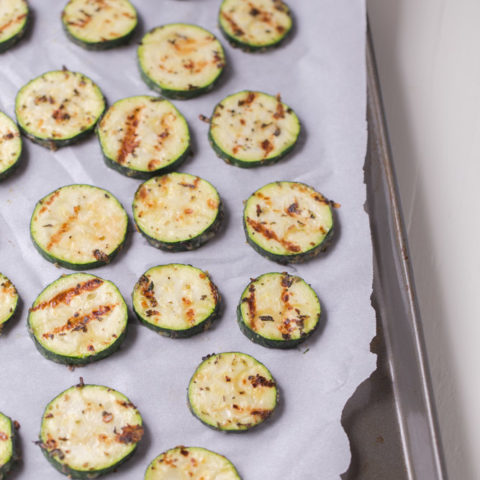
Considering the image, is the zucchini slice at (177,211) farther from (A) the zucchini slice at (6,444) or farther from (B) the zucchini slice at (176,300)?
(A) the zucchini slice at (6,444)

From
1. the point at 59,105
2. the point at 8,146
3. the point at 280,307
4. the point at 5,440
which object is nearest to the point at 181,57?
the point at 59,105

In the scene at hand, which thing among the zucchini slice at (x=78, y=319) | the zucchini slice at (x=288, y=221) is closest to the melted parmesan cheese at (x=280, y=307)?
the zucchini slice at (x=288, y=221)

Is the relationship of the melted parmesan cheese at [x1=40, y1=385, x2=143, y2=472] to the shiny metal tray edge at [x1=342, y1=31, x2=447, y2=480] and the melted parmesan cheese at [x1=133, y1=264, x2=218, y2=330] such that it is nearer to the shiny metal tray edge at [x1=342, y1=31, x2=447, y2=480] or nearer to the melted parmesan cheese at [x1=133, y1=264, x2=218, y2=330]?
the melted parmesan cheese at [x1=133, y1=264, x2=218, y2=330]

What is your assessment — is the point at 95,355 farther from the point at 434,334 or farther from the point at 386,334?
the point at 434,334

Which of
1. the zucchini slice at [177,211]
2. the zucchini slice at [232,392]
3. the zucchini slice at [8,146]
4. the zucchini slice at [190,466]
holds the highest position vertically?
the zucchini slice at [8,146]

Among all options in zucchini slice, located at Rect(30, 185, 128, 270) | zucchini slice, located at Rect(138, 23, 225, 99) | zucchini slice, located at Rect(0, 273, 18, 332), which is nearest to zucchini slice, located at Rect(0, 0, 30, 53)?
zucchini slice, located at Rect(138, 23, 225, 99)

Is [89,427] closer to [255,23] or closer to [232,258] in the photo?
[232,258]

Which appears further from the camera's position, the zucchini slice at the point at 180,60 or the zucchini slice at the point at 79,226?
the zucchini slice at the point at 180,60

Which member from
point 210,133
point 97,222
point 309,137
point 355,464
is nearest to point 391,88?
point 309,137
